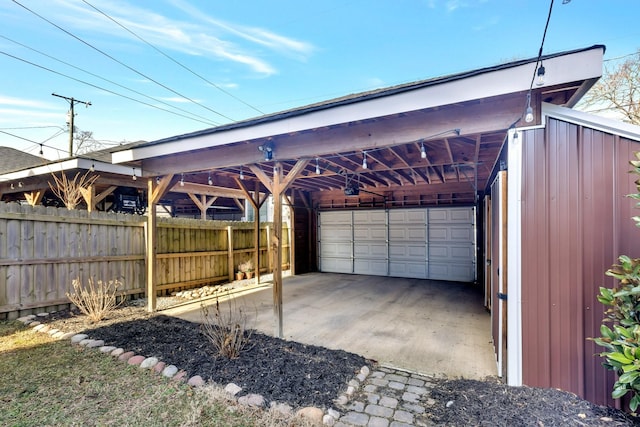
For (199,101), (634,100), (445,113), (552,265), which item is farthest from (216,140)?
(199,101)

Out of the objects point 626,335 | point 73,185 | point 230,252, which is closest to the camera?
point 626,335

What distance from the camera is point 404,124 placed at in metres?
3.10

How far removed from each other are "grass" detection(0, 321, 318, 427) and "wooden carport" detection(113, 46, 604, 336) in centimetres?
152

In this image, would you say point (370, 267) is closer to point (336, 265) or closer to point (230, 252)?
point (336, 265)

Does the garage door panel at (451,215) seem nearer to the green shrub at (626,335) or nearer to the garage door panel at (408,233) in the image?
the garage door panel at (408,233)

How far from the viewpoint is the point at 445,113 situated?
9.46 feet

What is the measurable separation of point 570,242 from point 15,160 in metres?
18.1

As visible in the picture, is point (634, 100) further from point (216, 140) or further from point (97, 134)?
point (97, 134)

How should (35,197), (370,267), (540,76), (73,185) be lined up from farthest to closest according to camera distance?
(370,267)
(35,197)
(73,185)
(540,76)

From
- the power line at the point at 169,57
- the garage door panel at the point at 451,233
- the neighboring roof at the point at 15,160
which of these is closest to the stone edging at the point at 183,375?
the garage door panel at the point at 451,233

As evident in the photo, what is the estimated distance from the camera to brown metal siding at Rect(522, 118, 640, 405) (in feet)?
6.89

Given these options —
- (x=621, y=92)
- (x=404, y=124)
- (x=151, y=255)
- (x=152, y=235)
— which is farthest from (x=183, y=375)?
(x=621, y=92)

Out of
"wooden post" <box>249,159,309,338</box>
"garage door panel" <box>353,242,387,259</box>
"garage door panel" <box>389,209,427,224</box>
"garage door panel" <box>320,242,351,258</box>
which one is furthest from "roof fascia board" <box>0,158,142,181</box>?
"garage door panel" <box>389,209,427,224</box>

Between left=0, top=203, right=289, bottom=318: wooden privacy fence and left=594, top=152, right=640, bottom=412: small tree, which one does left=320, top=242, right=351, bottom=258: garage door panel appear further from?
left=594, top=152, right=640, bottom=412: small tree
